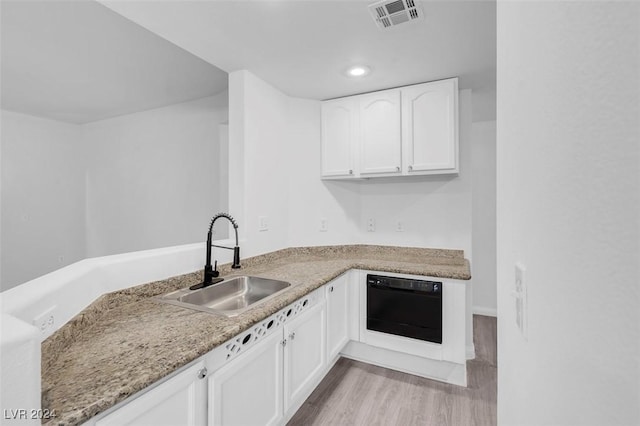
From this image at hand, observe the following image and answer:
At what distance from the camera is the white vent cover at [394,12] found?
152 centimetres

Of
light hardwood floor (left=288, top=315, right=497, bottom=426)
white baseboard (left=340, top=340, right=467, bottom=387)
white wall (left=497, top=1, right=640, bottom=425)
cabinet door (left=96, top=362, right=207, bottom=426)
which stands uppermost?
white wall (left=497, top=1, right=640, bottom=425)

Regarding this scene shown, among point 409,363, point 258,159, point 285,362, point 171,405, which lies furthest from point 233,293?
point 409,363

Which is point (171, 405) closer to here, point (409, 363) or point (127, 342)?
point (127, 342)

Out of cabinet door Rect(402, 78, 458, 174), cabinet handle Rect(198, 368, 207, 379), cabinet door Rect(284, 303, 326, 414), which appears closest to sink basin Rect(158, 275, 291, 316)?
cabinet door Rect(284, 303, 326, 414)

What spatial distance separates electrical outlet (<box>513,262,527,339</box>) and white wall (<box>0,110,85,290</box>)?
574 cm

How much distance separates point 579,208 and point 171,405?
1206 millimetres

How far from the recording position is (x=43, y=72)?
112 inches

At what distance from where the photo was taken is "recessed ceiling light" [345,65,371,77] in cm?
220

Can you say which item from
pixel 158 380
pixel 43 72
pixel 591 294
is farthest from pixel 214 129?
pixel 591 294

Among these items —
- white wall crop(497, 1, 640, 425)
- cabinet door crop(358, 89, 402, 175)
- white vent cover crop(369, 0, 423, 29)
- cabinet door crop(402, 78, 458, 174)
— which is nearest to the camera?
white wall crop(497, 1, 640, 425)

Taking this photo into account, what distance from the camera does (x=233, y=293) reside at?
1885 millimetres

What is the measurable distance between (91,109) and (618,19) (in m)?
5.19

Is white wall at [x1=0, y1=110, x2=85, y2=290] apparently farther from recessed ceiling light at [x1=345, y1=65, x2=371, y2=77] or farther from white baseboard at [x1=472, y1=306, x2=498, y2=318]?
white baseboard at [x1=472, y1=306, x2=498, y2=318]

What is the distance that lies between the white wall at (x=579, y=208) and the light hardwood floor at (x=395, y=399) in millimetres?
1561
